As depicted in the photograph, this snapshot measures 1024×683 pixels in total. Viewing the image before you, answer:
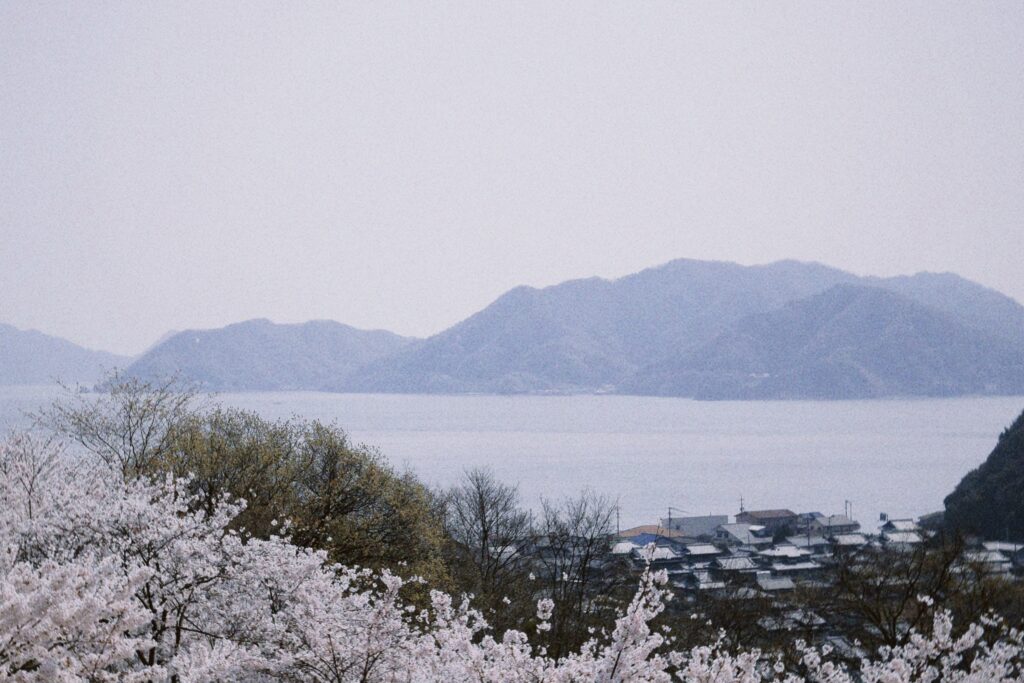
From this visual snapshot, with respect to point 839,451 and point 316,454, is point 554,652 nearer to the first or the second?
point 316,454

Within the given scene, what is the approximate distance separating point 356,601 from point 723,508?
76323 mm

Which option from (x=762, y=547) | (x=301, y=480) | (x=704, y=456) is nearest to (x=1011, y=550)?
(x=762, y=547)

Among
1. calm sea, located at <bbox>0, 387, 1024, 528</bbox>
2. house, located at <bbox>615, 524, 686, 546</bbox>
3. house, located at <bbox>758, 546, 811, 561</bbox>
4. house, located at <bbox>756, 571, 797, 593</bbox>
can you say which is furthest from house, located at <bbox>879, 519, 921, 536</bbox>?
house, located at <bbox>756, 571, 797, 593</bbox>

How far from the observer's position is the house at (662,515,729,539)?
216ft

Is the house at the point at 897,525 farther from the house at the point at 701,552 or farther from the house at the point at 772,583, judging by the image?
the house at the point at 772,583

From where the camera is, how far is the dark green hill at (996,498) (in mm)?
64750

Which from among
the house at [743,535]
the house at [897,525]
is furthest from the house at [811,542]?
the house at [897,525]

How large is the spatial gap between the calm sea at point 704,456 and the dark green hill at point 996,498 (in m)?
9.08

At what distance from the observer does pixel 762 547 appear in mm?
62750

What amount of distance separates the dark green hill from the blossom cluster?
62632 millimetres

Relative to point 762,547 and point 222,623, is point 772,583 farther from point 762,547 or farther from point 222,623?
point 222,623

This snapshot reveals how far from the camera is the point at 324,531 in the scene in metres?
18.7

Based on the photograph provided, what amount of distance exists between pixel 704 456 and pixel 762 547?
57.3 metres

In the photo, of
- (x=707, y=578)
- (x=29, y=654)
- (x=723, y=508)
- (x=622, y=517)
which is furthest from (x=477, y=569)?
(x=723, y=508)
